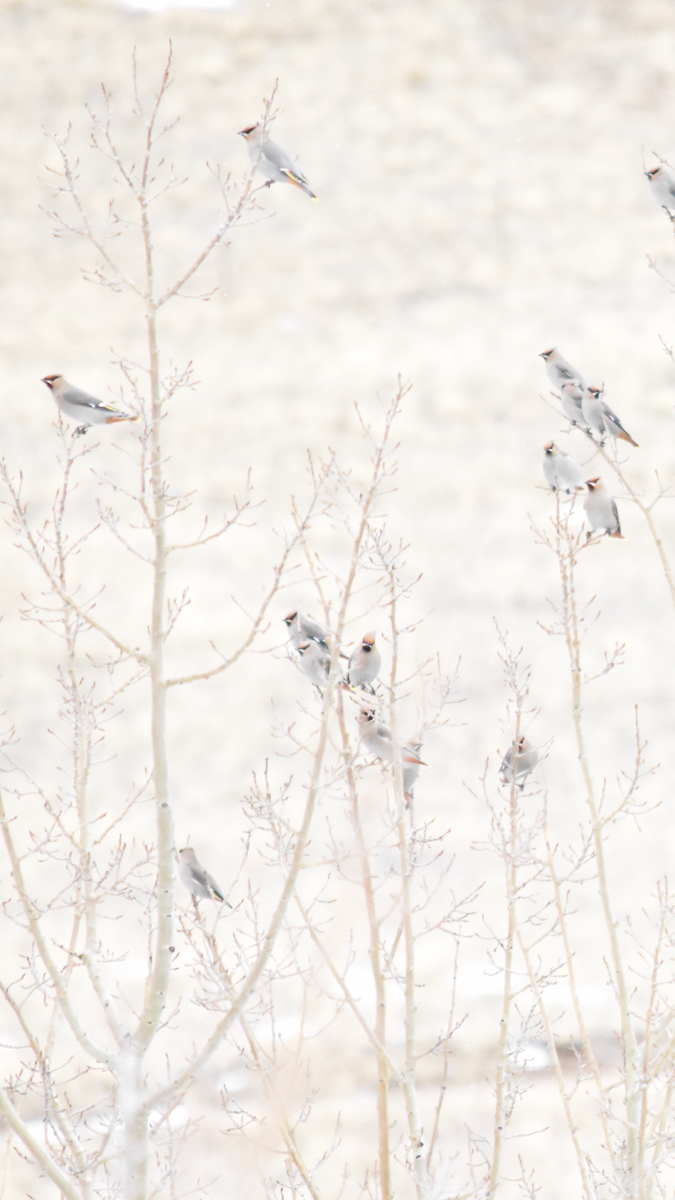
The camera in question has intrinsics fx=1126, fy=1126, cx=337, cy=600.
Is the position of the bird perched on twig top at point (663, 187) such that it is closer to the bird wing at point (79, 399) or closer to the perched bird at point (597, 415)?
the perched bird at point (597, 415)

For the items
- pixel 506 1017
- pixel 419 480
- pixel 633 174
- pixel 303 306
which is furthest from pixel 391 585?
pixel 633 174

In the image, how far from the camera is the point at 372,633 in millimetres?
4180

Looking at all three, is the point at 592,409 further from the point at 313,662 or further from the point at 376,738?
the point at 376,738

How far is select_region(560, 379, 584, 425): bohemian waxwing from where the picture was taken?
14.8ft

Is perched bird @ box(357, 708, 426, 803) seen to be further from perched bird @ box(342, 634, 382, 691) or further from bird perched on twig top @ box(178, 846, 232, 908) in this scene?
bird perched on twig top @ box(178, 846, 232, 908)

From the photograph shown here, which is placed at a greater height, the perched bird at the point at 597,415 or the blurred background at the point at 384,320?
the blurred background at the point at 384,320

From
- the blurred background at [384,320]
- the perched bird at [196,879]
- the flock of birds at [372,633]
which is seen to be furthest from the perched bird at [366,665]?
the blurred background at [384,320]

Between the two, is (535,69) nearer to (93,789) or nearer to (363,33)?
(363,33)

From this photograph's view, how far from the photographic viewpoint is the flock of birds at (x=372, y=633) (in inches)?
144

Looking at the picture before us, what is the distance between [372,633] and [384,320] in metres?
8.17

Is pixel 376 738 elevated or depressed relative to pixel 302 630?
depressed

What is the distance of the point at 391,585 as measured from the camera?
2.96 m

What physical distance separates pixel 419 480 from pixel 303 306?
2.23 m

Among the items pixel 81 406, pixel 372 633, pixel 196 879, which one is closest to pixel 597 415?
pixel 372 633
